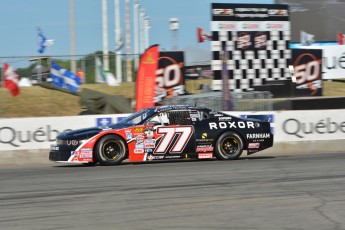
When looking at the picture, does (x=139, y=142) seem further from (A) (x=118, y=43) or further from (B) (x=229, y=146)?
(A) (x=118, y=43)

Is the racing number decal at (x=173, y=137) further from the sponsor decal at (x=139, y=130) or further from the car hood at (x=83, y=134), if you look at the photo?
the car hood at (x=83, y=134)

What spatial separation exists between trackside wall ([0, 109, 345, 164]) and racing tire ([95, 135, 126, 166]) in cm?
314

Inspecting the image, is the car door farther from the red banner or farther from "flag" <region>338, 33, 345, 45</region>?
"flag" <region>338, 33, 345, 45</region>

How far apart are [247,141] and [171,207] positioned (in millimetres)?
6458

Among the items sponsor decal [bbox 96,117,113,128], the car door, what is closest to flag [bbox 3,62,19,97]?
sponsor decal [bbox 96,117,113,128]

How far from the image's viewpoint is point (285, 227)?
5.60 metres

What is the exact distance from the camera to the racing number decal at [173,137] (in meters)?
12.1

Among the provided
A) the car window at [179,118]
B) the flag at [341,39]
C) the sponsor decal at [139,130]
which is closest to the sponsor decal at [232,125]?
the car window at [179,118]

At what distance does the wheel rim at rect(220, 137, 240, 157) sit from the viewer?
1266 cm

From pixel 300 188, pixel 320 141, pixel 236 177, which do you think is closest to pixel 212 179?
pixel 236 177

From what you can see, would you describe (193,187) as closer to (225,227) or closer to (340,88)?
(225,227)

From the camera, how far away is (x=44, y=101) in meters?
23.5

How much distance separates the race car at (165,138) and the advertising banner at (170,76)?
10895 mm

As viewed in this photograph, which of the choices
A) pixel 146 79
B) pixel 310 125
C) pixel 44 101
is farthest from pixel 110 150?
pixel 44 101
